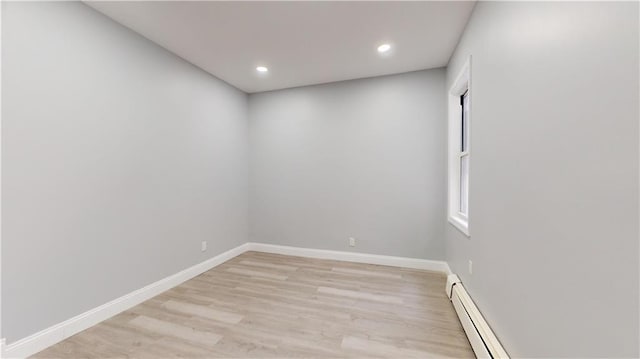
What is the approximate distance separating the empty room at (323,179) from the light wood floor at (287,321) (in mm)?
23

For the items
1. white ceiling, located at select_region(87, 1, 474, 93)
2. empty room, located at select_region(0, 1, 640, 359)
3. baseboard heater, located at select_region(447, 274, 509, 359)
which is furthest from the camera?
white ceiling, located at select_region(87, 1, 474, 93)

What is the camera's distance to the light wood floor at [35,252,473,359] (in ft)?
5.87

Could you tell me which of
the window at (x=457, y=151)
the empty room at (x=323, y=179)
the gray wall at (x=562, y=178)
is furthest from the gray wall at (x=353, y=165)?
the gray wall at (x=562, y=178)

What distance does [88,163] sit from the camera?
2.05m

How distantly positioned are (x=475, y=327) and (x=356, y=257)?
6.45ft

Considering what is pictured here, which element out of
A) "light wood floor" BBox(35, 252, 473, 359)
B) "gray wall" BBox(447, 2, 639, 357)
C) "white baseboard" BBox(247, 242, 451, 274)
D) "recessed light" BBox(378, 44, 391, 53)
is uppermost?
"recessed light" BBox(378, 44, 391, 53)

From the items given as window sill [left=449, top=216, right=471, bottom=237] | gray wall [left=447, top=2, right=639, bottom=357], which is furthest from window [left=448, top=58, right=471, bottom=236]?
gray wall [left=447, top=2, right=639, bottom=357]

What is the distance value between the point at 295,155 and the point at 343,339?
2.68 meters

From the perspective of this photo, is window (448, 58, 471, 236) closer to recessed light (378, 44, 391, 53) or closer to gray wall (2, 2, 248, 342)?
recessed light (378, 44, 391, 53)

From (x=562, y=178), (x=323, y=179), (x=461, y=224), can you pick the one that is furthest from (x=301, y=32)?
(x=461, y=224)

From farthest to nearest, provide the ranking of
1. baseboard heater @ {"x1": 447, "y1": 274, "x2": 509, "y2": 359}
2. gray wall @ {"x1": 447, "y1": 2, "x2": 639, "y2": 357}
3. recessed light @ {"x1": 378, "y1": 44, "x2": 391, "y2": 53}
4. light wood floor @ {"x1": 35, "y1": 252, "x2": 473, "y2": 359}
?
recessed light @ {"x1": 378, "y1": 44, "x2": 391, "y2": 53} → light wood floor @ {"x1": 35, "y1": 252, "x2": 473, "y2": 359} → baseboard heater @ {"x1": 447, "y1": 274, "x2": 509, "y2": 359} → gray wall @ {"x1": 447, "y1": 2, "x2": 639, "y2": 357}

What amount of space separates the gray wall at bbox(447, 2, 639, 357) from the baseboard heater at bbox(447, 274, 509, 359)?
0.07 m

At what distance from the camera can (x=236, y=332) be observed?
6.57 ft

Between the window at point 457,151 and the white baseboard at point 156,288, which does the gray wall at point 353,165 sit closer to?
the white baseboard at point 156,288
